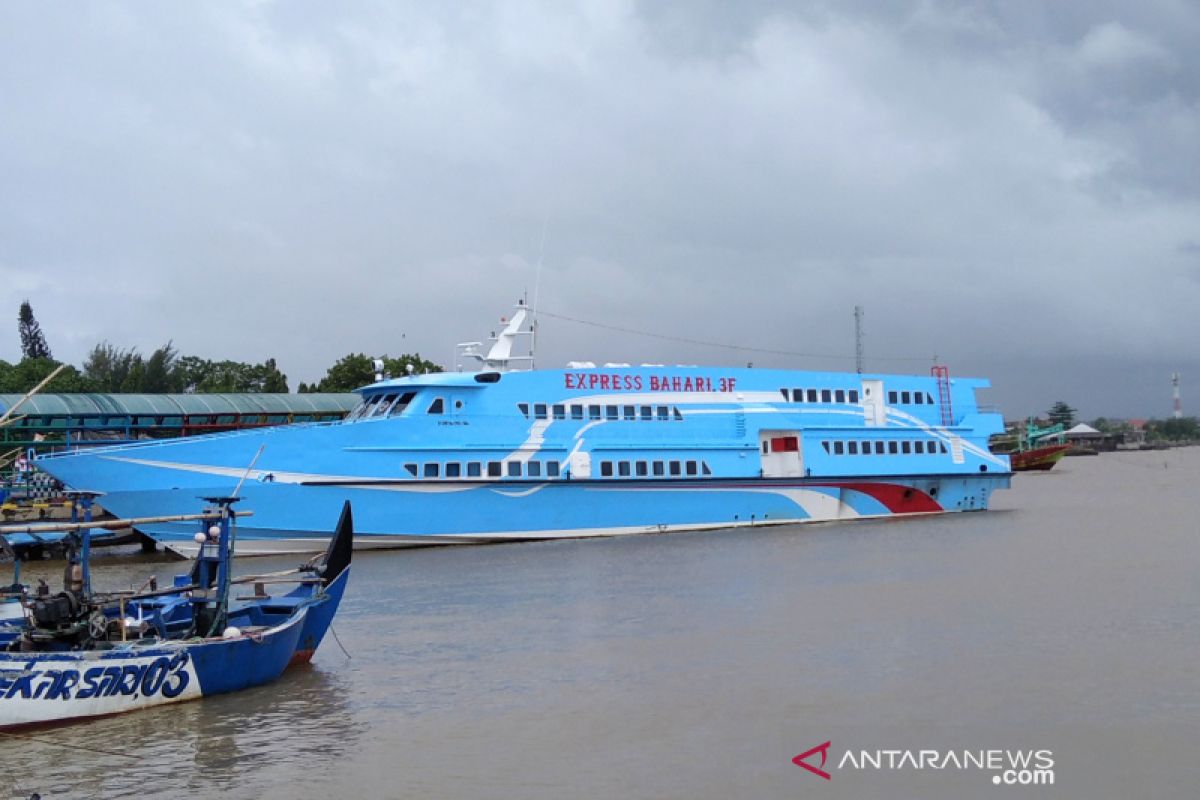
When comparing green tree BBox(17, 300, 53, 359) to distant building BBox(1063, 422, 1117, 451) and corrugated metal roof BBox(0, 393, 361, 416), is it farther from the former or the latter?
distant building BBox(1063, 422, 1117, 451)

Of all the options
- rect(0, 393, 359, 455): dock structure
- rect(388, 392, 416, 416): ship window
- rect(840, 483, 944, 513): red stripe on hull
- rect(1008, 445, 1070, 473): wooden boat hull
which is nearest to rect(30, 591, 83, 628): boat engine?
rect(388, 392, 416, 416): ship window

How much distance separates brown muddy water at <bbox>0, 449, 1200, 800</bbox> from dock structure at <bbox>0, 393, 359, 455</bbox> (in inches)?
937

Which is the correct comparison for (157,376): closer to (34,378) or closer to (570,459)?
(34,378)

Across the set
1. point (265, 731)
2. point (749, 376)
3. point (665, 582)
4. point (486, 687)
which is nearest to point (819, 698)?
point (486, 687)

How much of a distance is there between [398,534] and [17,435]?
72.8 feet

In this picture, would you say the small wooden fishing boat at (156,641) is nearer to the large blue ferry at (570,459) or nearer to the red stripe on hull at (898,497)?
the large blue ferry at (570,459)

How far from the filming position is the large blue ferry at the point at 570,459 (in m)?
29.7

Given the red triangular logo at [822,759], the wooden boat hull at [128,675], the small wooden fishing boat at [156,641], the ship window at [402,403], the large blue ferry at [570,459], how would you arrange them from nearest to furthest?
1. the red triangular logo at [822,759]
2. the wooden boat hull at [128,675]
3. the small wooden fishing boat at [156,641]
4. the large blue ferry at [570,459]
5. the ship window at [402,403]

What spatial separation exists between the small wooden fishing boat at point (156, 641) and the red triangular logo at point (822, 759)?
7121 mm

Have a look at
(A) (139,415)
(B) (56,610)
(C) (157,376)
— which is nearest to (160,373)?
(C) (157,376)

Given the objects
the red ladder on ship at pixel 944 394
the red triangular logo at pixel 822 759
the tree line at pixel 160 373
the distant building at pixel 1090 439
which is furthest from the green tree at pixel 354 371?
the distant building at pixel 1090 439

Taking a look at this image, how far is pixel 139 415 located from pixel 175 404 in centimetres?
433

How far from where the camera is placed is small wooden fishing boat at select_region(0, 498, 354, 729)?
535 inches

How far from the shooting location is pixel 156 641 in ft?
49.3
